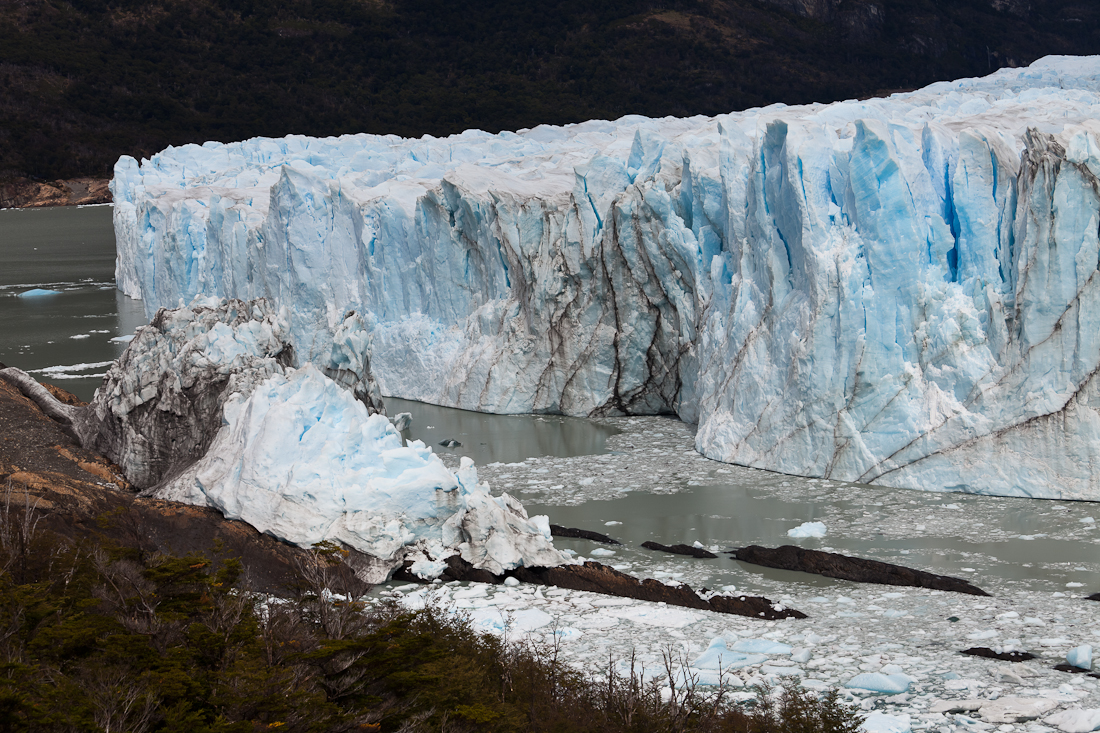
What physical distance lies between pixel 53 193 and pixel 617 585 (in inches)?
2429

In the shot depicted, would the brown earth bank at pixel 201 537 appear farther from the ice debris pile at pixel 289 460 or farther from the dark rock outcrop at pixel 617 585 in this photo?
the ice debris pile at pixel 289 460

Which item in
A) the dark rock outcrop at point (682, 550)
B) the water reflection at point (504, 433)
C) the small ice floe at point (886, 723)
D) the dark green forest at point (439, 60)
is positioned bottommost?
the dark rock outcrop at point (682, 550)

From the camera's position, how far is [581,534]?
9648 millimetres

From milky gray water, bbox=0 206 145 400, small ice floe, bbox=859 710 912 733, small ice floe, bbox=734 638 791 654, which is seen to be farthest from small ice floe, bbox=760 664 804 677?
milky gray water, bbox=0 206 145 400

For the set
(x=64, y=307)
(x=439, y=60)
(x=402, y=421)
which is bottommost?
(x=402, y=421)

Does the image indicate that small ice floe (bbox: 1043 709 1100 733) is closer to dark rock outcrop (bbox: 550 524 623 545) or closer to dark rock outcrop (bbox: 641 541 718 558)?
dark rock outcrop (bbox: 641 541 718 558)

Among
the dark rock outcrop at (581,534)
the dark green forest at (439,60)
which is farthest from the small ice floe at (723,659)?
the dark green forest at (439,60)

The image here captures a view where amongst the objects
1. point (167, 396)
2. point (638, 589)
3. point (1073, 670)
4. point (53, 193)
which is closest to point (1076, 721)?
point (1073, 670)

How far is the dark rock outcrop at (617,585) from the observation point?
773 cm

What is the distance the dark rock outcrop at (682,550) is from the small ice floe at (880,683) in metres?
2.94

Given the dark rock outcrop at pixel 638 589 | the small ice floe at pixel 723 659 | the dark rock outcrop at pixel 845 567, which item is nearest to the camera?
the small ice floe at pixel 723 659

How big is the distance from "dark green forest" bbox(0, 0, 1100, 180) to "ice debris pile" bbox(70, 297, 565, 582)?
5163cm

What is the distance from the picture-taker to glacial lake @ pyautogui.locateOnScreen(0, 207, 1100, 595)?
8.58m

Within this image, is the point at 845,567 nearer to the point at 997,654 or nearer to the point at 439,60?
the point at 997,654
